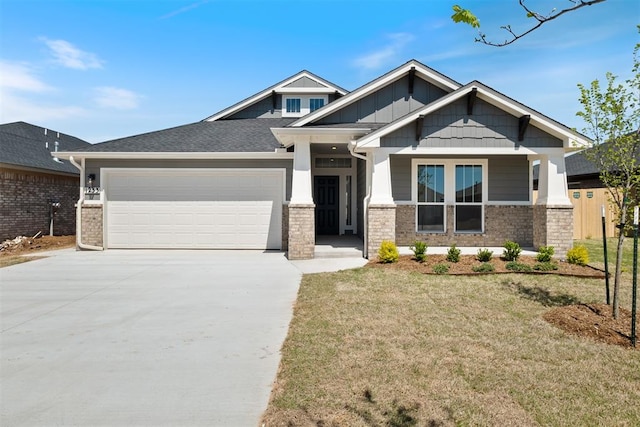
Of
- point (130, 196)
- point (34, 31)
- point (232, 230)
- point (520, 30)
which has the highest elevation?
point (34, 31)

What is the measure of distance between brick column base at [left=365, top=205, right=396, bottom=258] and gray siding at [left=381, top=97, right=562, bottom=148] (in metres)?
1.73

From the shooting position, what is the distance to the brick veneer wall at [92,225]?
39.9 feet

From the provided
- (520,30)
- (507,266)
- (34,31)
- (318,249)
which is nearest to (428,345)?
(520,30)

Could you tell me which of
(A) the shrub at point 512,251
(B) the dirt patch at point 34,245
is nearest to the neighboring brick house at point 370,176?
(A) the shrub at point 512,251

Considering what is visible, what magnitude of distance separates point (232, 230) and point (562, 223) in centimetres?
965

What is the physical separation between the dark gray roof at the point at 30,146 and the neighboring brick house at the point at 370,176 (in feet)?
10.2

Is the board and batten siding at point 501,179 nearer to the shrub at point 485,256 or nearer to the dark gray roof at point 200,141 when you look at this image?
the shrub at point 485,256

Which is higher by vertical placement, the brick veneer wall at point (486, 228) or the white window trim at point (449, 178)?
the white window trim at point (449, 178)

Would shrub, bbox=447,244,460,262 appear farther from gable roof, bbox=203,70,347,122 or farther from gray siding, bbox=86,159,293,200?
gable roof, bbox=203,70,347,122

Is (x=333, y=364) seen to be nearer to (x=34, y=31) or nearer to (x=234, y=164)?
(x=234, y=164)

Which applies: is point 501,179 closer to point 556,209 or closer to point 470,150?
point 556,209

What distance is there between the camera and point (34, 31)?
972 cm

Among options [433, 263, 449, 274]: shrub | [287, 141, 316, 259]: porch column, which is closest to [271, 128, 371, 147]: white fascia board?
[287, 141, 316, 259]: porch column

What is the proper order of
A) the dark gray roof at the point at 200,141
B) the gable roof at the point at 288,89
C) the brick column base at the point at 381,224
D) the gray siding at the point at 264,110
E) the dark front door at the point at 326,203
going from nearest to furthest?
the brick column base at the point at 381,224 → the dark gray roof at the point at 200,141 → the dark front door at the point at 326,203 → the gable roof at the point at 288,89 → the gray siding at the point at 264,110
